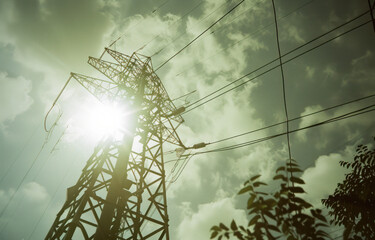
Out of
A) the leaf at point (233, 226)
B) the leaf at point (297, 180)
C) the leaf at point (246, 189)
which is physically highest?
the leaf at point (297, 180)

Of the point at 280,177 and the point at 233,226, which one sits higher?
the point at 280,177

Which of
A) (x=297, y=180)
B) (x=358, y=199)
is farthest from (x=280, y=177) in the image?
(x=358, y=199)

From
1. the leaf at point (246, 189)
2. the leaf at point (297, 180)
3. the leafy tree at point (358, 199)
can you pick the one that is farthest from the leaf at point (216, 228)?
the leafy tree at point (358, 199)

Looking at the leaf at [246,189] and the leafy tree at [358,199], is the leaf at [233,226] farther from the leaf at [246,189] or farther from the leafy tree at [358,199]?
the leafy tree at [358,199]

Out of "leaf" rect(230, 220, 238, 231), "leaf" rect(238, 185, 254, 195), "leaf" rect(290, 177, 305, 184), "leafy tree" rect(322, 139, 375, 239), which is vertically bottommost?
"leaf" rect(230, 220, 238, 231)

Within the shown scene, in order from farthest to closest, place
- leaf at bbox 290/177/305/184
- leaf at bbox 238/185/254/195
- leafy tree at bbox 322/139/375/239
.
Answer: leafy tree at bbox 322/139/375/239 < leaf at bbox 290/177/305/184 < leaf at bbox 238/185/254/195

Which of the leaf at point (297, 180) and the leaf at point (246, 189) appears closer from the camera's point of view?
the leaf at point (246, 189)

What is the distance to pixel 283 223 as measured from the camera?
1.89 meters

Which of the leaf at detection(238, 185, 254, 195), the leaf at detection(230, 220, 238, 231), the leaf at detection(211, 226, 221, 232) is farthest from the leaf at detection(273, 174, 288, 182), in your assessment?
the leaf at detection(211, 226, 221, 232)

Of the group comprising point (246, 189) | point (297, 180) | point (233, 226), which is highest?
point (297, 180)

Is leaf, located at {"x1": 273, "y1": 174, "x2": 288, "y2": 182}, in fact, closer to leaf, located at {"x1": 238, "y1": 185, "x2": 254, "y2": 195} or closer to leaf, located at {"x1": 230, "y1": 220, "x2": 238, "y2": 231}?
leaf, located at {"x1": 238, "y1": 185, "x2": 254, "y2": 195}

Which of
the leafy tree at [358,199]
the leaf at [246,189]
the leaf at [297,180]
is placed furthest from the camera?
the leafy tree at [358,199]

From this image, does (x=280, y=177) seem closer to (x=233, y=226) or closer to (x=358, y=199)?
(x=233, y=226)

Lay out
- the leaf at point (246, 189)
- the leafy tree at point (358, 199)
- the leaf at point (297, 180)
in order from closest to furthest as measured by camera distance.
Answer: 1. the leaf at point (246, 189)
2. the leaf at point (297, 180)
3. the leafy tree at point (358, 199)
